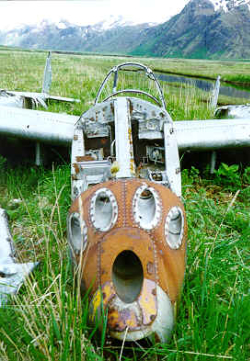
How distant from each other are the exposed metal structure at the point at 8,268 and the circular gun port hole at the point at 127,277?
1.80 ft

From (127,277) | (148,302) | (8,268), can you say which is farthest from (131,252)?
(8,268)

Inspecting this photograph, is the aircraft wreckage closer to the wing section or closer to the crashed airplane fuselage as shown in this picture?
the crashed airplane fuselage

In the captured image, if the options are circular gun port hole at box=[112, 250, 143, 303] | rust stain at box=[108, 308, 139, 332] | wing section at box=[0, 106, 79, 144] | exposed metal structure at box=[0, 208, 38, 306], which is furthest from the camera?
wing section at box=[0, 106, 79, 144]

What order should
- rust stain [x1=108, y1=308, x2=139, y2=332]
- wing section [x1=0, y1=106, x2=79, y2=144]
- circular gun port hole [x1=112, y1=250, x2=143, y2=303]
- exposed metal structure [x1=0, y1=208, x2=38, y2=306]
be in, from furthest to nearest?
wing section [x1=0, y1=106, x2=79, y2=144] < exposed metal structure [x1=0, y1=208, x2=38, y2=306] < circular gun port hole [x1=112, y1=250, x2=143, y2=303] < rust stain [x1=108, y1=308, x2=139, y2=332]

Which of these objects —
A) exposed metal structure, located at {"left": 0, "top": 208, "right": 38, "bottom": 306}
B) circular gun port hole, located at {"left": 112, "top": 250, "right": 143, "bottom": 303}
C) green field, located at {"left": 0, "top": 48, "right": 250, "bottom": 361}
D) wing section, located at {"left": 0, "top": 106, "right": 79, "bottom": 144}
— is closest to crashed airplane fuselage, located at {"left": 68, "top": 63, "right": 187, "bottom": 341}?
circular gun port hole, located at {"left": 112, "top": 250, "right": 143, "bottom": 303}

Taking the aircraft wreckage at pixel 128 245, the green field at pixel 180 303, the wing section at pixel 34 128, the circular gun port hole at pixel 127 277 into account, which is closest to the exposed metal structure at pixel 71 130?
the wing section at pixel 34 128

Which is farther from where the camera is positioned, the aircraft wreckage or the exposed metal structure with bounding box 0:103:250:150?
the exposed metal structure with bounding box 0:103:250:150

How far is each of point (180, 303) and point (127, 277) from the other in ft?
1.29

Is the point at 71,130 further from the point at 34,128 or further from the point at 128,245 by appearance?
A: the point at 128,245

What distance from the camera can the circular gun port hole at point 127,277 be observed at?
176 cm

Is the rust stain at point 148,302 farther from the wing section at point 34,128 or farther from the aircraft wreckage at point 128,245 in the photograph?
the wing section at point 34,128

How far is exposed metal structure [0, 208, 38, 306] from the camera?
7.09 feet

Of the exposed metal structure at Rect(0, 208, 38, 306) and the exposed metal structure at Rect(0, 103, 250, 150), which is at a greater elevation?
the exposed metal structure at Rect(0, 103, 250, 150)

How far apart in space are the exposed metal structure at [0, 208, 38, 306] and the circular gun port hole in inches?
21.5
